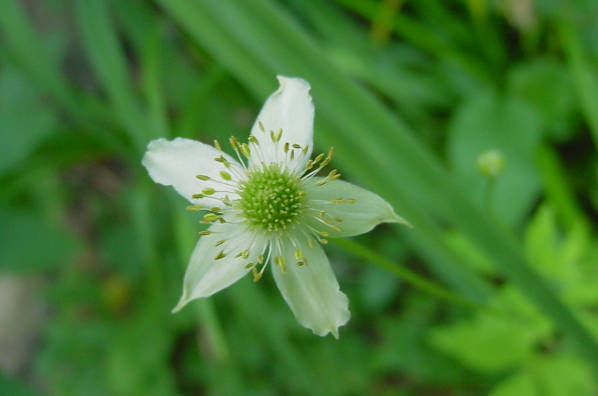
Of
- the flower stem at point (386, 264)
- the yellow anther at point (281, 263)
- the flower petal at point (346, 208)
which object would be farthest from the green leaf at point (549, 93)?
the yellow anther at point (281, 263)

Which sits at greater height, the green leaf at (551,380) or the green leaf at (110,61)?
the green leaf at (110,61)

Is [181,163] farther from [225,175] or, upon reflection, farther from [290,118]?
[290,118]

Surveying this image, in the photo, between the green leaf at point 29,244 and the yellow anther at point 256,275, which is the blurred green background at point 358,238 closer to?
the green leaf at point 29,244

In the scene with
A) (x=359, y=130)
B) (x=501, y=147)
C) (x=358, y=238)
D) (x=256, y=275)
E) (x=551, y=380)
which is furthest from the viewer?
(x=358, y=238)

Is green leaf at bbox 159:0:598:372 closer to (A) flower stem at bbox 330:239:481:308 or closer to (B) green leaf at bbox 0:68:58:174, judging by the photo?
→ (A) flower stem at bbox 330:239:481:308

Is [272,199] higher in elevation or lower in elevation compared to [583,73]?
lower

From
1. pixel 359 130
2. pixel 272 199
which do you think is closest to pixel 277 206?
pixel 272 199

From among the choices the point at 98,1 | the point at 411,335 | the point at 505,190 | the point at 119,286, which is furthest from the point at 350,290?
the point at 98,1
